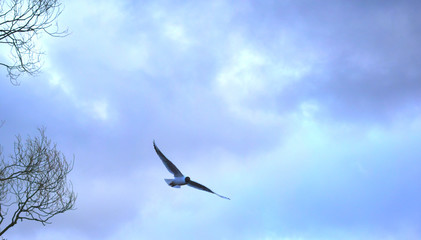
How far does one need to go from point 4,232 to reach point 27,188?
1.90m

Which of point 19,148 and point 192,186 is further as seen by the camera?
point 192,186

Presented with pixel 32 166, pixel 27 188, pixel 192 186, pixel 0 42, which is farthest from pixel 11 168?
pixel 192 186

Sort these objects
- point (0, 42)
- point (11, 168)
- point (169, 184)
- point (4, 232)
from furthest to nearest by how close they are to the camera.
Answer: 1. point (169, 184)
2. point (4, 232)
3. point (11, 168)
4. point (0, 42)

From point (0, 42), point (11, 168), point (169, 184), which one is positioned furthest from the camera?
point (169, 184)

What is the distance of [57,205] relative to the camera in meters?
18.3

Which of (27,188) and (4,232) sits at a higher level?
(27,188)

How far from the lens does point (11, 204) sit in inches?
705

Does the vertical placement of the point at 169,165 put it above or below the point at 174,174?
above

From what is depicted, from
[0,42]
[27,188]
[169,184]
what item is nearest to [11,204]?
[27,188]

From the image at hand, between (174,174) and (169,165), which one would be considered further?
(174,174)

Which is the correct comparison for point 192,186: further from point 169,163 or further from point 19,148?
point 19,148

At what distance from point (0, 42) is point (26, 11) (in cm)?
112

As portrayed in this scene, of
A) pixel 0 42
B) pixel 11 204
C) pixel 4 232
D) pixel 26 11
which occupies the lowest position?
pixel 4 232

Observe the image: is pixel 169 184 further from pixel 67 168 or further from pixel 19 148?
pixel 19 148
